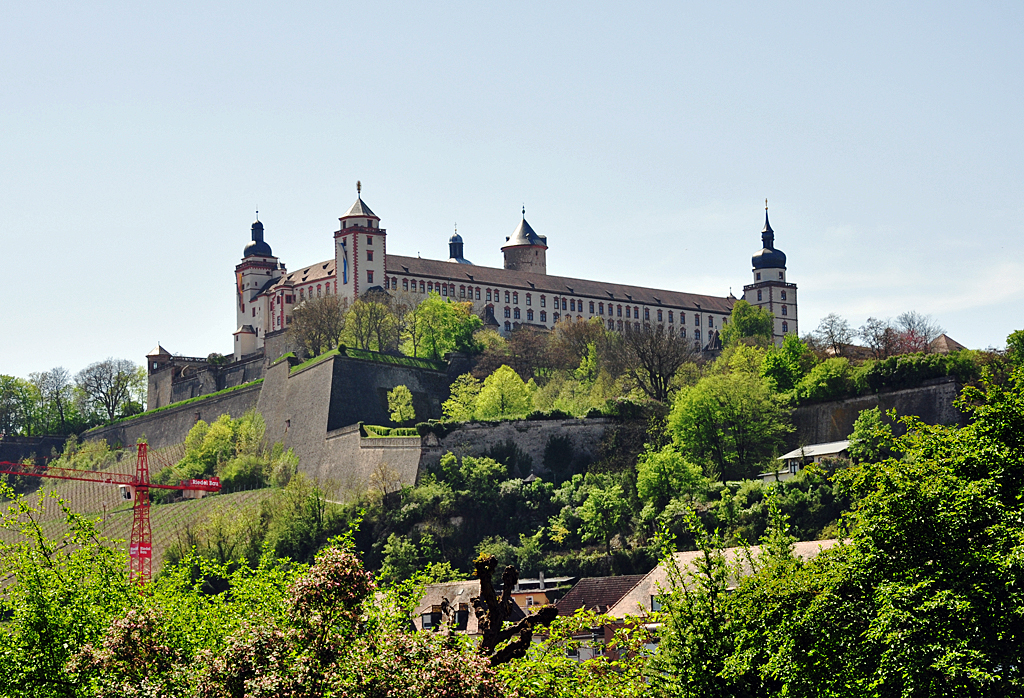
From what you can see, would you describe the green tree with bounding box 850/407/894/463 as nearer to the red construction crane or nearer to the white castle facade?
the red construction crane

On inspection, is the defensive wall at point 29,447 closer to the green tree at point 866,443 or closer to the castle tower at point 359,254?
the castle tower at point 359,254

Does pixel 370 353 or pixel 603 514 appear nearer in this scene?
pixel 603 514

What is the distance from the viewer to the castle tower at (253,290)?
96625 millimetres

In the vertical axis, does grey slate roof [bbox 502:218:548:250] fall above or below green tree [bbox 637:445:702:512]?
above

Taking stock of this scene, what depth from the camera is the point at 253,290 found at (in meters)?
101

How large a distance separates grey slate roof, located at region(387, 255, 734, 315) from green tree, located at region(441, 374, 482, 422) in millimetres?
17500

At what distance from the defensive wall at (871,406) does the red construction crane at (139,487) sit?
29479 mm

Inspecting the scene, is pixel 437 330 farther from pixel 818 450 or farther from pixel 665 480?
pixel 818 450

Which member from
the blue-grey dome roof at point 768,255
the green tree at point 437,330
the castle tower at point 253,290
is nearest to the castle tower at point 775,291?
the blue-grey dome roof at point 768,255

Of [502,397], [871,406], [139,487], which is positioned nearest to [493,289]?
[502,397]

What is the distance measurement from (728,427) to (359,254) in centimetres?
3611

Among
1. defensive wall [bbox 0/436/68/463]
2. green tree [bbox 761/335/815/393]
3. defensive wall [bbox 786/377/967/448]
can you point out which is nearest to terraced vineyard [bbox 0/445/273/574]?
defensive wall [bbox 0/436/68/463]

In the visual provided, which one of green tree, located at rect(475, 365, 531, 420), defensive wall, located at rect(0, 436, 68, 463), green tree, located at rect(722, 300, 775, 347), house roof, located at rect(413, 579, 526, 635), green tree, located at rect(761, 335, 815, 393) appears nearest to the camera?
house roof, located at rect(413, 579, 526, 635)

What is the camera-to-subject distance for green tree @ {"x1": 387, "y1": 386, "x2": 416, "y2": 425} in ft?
254
